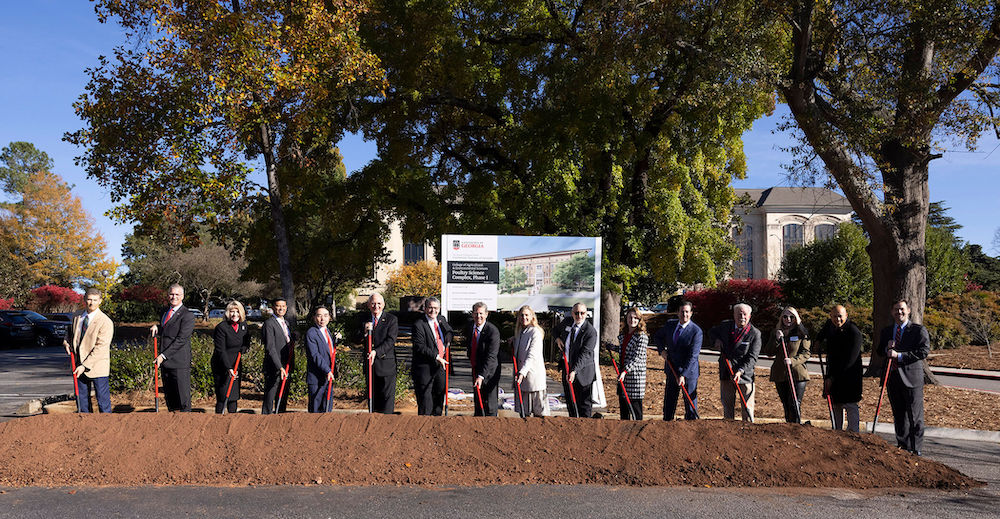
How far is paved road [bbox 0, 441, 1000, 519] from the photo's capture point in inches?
210

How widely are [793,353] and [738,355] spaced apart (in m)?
0.71

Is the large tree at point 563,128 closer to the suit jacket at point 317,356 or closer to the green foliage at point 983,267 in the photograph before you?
the suit jacket at point 317,356

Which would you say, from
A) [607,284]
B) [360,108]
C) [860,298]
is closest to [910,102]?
[607,284]

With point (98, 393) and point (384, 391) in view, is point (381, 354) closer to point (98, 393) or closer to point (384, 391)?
point (384, 391)

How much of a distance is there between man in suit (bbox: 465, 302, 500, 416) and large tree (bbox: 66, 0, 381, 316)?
6.22 m

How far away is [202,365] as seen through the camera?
10.2 m

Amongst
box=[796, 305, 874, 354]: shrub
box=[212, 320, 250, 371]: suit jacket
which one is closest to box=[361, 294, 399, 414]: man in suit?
box=[212, 320, 250, 371]: suit jacket

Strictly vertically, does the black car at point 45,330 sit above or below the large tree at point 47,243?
below

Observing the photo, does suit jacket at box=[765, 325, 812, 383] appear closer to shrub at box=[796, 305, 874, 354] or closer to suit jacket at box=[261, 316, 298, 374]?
suit jacket at box=[261, 316, 298, 374]

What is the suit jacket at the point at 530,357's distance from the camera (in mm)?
8117

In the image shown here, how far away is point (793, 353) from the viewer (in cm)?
834

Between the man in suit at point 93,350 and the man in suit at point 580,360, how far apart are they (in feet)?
17.3

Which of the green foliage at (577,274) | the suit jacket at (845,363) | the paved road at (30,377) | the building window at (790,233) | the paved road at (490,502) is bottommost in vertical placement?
the paved road at (30,377)

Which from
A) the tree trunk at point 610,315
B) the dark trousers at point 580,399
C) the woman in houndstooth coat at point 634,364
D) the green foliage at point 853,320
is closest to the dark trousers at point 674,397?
the woman in houndstooth coat at point 634,364
